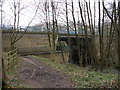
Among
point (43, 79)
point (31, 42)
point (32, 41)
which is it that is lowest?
point (43, 79)

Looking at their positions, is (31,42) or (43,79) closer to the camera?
(43,79)

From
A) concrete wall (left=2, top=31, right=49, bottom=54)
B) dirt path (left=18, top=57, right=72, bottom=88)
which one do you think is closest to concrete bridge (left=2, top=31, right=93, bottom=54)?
concrete wall (left=2, top=31, right=49, bottom=54)

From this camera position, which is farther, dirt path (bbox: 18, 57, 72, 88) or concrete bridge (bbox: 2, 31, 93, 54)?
concrete bridge (bbox: 2, 31, 93, 54)

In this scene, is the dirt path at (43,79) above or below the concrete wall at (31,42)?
below

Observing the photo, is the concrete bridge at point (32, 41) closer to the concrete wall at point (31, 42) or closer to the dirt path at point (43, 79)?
the concrete wall at point (31, 42)

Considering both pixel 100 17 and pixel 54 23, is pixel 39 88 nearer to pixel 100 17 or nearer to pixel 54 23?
pixel 100 17

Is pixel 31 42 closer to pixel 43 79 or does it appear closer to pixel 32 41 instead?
pixel 32 41

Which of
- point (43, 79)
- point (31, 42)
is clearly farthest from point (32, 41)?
point (43, 79)

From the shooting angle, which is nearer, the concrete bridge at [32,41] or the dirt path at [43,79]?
the dirt path at [43,79]

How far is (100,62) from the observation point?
13.7 meters

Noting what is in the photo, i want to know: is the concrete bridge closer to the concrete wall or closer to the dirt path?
the concrete wall

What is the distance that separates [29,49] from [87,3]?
11909mm

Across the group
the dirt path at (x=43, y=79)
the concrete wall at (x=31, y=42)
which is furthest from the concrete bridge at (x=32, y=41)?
the dirt path at (x=43, y=79)

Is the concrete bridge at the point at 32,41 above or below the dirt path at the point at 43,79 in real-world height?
above
